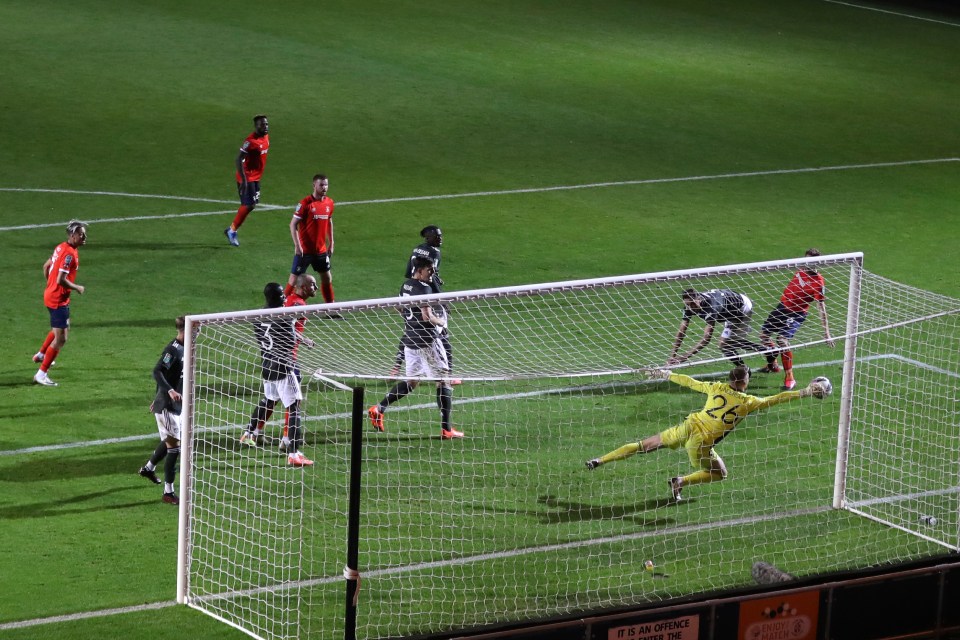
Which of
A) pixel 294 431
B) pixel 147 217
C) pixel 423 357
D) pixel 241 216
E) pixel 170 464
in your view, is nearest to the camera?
pixel 170 464

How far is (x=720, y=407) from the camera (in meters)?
13.0

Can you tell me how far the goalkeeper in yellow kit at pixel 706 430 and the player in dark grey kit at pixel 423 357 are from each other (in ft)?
5.68

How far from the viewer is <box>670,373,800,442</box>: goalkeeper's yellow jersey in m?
13.0

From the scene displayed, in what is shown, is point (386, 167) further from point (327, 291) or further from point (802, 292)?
point (802, 292)

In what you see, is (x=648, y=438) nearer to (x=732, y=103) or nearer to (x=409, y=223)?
(x=409, y=223)

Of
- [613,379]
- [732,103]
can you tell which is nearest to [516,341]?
[613,379]

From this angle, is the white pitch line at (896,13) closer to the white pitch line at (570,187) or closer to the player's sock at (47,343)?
the white pitch line at (570,187)

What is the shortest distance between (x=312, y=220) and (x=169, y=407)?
5566 mm

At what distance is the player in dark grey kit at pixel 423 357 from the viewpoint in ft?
45.6

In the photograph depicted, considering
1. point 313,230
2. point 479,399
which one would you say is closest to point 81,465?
point 479,399

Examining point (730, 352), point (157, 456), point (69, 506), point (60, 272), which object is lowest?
point (69, 506)

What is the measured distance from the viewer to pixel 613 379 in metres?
16.1

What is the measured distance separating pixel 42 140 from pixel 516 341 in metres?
13.2

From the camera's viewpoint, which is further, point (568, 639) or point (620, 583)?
point (620, 583)
